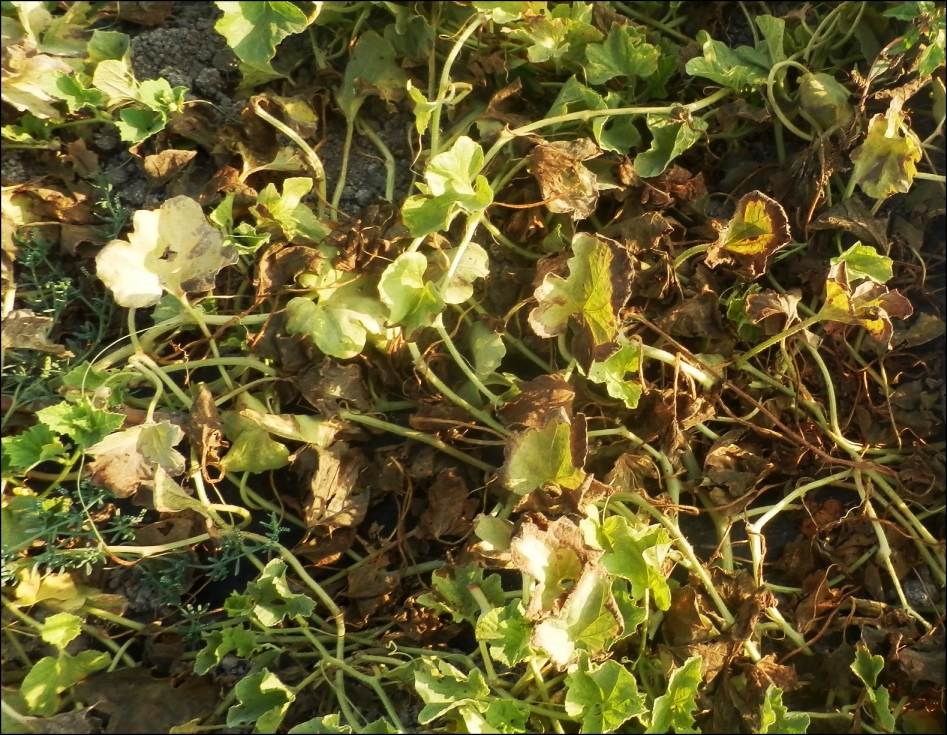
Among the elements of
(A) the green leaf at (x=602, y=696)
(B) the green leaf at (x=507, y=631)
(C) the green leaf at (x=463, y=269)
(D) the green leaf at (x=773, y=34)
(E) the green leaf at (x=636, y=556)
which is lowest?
(A) the green leaf at (x=602, y=696)

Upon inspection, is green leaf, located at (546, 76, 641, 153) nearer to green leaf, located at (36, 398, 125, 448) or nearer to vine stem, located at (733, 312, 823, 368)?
vine stem, located at (733, 312, 823, 368)

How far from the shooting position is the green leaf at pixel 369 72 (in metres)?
1.41

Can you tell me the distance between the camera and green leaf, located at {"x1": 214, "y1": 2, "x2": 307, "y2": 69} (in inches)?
49.9

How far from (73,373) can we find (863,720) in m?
1.41

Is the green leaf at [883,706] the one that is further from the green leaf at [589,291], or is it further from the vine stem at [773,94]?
the vine stem at [773,94]

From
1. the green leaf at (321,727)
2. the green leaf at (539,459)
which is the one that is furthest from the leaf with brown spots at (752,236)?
the green leaf at (321,727)

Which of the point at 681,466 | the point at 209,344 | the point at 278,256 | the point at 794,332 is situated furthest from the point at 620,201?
the point at 209,344

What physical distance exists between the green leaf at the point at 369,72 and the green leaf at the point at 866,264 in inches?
32.9

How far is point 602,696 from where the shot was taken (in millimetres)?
1106

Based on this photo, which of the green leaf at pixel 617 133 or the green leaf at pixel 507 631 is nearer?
the green leaf at pixel 507 631

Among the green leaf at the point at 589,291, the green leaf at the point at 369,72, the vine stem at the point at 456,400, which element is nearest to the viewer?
the green leaf at the point at 589,291

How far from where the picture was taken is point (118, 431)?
1192mm

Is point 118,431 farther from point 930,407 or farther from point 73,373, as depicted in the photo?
point 930,407

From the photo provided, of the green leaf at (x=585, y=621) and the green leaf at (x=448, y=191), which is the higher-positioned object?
the green leaf at (x=448, y=191)
